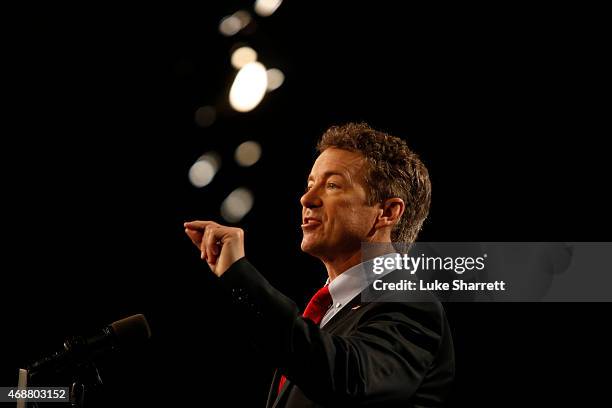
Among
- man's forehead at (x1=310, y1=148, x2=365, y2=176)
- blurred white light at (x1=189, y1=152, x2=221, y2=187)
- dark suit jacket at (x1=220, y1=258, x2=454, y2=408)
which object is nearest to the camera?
dark suit jacket at (x1=220, y1=258, x2=454, y2=408)

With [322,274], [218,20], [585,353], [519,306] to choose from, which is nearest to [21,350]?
[322,274]

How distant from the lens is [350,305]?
5.41ft

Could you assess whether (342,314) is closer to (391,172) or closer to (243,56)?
(391,172)

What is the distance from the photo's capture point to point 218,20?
345 centimetres

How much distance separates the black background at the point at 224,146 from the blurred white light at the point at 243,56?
0.14 ft

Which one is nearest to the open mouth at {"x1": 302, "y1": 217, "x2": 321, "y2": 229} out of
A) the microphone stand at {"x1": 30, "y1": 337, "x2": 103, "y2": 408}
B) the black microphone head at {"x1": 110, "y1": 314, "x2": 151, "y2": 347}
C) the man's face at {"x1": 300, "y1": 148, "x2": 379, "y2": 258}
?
the man's face at {"x1": 300, "y1": 148, "x2": 379, "y2": 258}

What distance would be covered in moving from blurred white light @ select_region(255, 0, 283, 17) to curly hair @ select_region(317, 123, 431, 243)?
5.21ft

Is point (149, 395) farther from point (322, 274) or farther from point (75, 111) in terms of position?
point (75, 111)

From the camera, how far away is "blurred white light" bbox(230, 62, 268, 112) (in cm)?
354

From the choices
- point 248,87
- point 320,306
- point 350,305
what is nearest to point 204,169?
point 248,87

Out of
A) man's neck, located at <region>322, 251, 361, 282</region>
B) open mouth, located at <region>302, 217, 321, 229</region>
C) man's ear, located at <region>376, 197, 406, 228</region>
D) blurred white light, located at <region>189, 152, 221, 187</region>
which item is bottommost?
man's neck, located at <region>322, 251, 361, 282</region>

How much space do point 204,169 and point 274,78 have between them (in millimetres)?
679

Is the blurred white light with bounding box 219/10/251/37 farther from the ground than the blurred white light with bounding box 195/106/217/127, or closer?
farther from the ground

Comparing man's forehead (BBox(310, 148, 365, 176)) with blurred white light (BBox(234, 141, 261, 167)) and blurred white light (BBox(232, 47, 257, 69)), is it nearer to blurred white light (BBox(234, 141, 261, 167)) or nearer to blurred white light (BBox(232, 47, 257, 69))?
blurred white light (BBox(234, 141, 261, 167))
